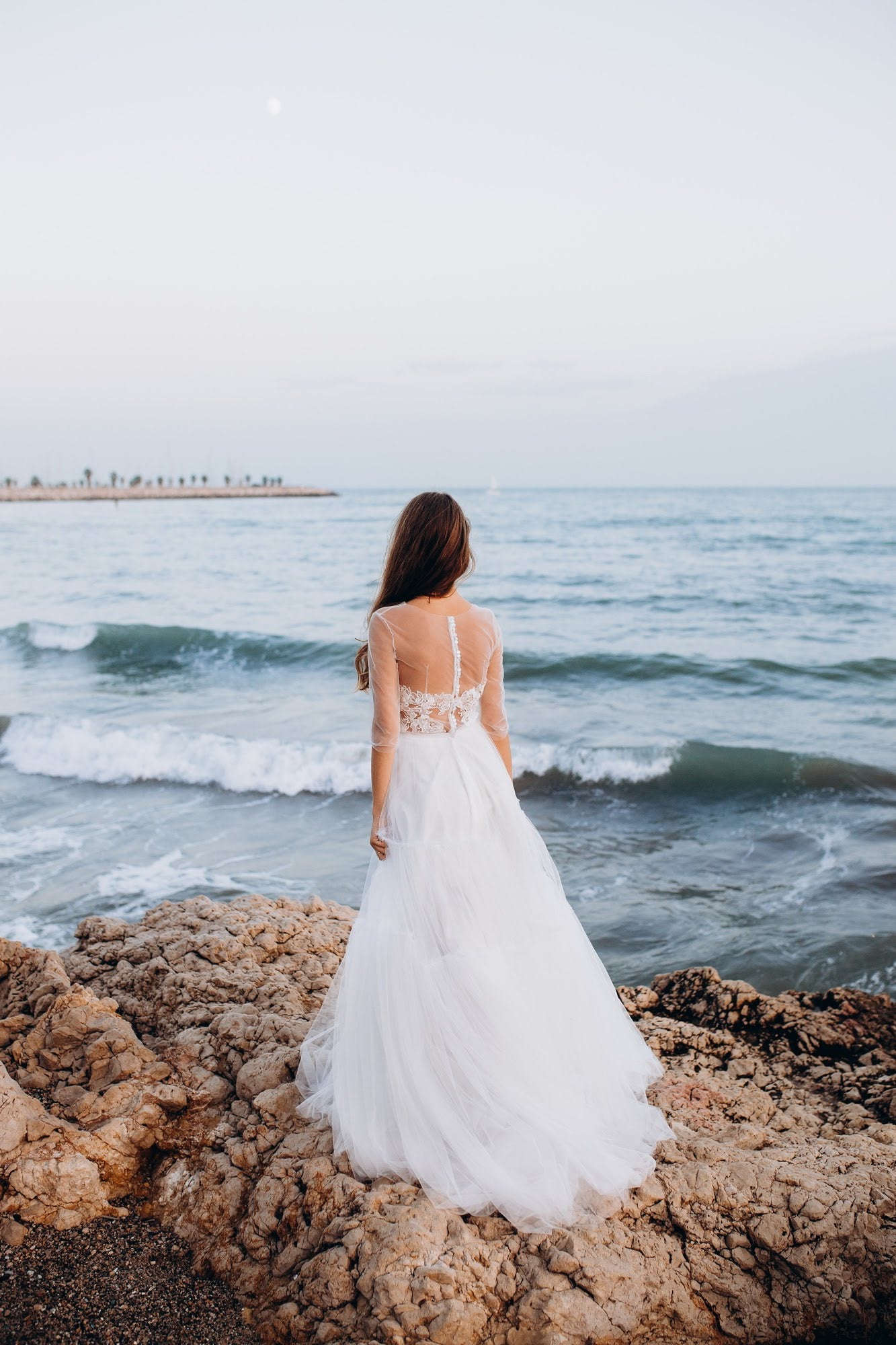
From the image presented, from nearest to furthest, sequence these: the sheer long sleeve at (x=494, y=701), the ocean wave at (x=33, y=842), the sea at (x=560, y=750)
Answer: the sheer long sleeve at (x=494, y=701)
the sea at (x=560, y=750)
the ocean wave at (x=33, y=842)

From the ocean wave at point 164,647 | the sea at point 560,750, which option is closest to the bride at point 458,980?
the sea at point 560,750

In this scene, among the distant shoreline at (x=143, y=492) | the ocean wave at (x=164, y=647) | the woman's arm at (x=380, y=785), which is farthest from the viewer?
the distant shoreline at (x=143, y=492)

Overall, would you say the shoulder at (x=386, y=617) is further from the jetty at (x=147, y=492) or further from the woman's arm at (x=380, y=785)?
the jetty at (x=147, y=492)

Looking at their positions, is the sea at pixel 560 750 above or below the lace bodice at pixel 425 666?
below

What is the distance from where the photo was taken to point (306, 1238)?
273cm

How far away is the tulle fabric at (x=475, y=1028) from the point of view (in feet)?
9.33

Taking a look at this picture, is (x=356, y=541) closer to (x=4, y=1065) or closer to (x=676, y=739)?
(x=676, y=739)

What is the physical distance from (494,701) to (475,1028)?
3.78 feet

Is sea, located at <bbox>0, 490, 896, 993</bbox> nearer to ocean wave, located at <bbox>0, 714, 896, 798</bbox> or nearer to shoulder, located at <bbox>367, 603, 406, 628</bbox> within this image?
ocean wave, located at <bbox>0, 714, 896, 798</bbox>

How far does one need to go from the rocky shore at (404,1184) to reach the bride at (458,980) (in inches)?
5.3

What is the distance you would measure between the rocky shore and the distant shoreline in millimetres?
90313

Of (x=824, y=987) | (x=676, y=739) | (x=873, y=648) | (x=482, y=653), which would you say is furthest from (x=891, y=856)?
(x=873, y=648)

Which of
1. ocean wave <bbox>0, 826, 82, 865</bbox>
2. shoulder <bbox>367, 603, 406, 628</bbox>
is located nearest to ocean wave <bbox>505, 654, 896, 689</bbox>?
ocean wave <bbox>0, 826, 82, 865</bbox>

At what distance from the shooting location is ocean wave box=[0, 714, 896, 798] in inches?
400
